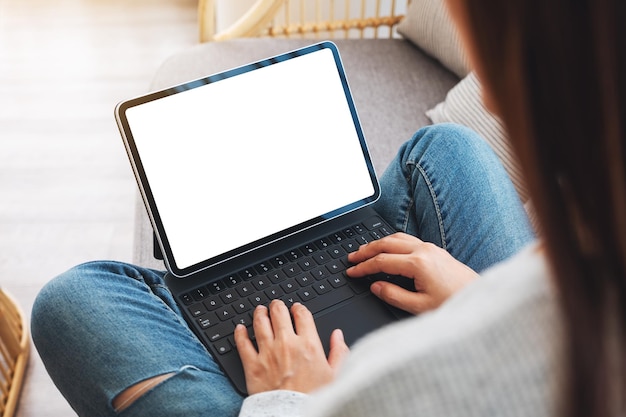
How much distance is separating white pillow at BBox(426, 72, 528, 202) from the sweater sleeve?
58cm

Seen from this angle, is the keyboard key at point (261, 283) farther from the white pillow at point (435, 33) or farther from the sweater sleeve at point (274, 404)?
the white pillow at point (435, 33)

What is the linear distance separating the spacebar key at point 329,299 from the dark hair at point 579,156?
1.47 feet

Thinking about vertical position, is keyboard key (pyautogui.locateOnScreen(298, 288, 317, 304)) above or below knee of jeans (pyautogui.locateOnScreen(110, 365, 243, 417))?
above

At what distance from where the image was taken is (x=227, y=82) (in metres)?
0.78

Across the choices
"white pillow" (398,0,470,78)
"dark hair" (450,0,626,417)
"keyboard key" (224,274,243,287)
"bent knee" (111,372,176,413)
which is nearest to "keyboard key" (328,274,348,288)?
"keyboard key" (224,274,243,287)

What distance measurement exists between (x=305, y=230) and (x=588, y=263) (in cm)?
54

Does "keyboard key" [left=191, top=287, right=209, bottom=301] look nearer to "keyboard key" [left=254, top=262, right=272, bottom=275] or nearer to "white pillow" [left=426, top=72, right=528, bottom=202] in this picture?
"keyboard key" [left=254, top=262, right=272, bottom=275]

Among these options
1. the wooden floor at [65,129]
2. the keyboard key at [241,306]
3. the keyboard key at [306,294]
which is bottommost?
the wooden floor at [65,129]

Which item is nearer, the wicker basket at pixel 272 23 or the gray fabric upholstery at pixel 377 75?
the gray fabric upholstery at pixel 377 75

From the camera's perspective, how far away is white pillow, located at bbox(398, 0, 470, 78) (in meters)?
1.25

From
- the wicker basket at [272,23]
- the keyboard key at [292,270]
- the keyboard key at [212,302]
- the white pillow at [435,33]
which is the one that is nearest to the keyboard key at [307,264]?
the keyboard key at [292,270]

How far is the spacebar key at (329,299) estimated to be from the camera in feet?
2.40

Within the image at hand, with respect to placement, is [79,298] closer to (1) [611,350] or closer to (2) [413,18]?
(1) [611,350]

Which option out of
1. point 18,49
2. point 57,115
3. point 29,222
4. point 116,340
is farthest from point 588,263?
point 18,49
